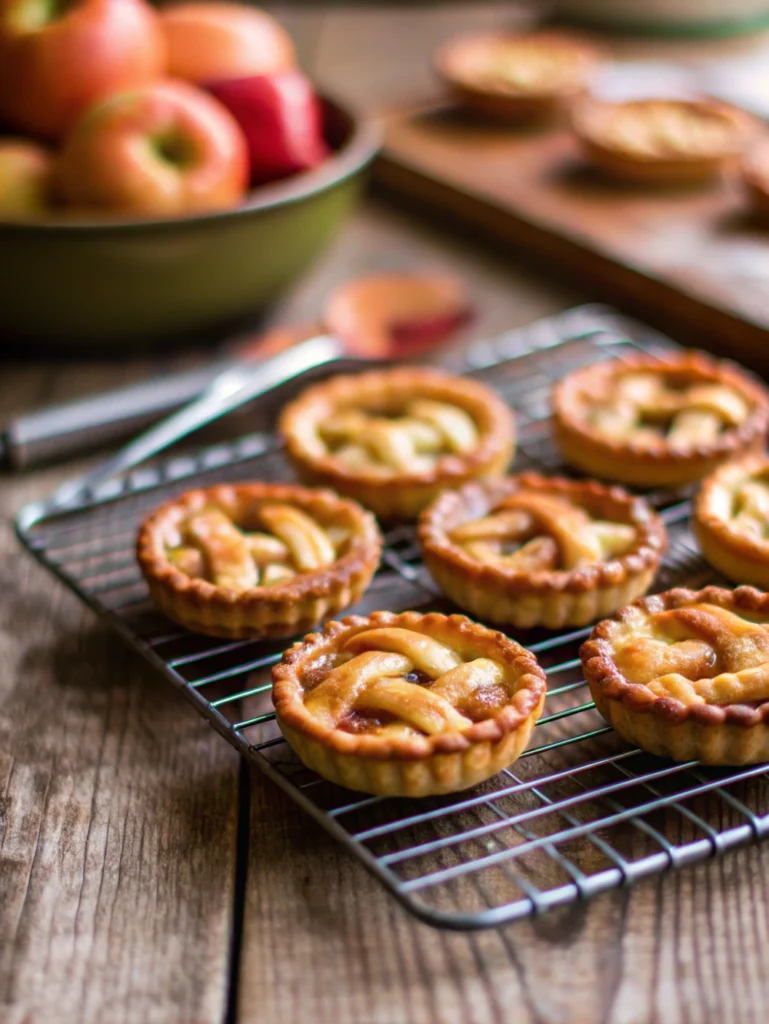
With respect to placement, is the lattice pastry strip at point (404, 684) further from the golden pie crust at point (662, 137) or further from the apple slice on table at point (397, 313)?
the golden pie crust at point (662, 137)

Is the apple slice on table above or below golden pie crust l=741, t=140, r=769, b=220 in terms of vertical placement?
below

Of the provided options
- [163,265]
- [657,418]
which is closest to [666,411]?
[657,418]

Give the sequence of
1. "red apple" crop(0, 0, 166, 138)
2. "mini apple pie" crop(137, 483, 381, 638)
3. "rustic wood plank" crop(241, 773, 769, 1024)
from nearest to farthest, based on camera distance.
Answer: "rustic wood plank" crop(241, 773, 769, 1024)
"mini apple pie" crop(137, 483, 381, 638)
"red apple" crop(0, 0, 166, 138)

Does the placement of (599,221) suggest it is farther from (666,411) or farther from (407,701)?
(407,701)

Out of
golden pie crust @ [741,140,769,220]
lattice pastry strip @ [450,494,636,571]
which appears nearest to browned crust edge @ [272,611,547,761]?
lattice pastry strip @ [450,494,636,571]

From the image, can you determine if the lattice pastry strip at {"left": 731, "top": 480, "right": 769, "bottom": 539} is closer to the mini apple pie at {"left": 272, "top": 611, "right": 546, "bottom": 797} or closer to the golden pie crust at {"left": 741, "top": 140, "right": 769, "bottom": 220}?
the mini apple pie at {"left": 272, "top": 611, "right": 546, "bottom": 797}

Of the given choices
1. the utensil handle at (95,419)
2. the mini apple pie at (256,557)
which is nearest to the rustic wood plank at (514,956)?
the mini apple pie at (256,557)

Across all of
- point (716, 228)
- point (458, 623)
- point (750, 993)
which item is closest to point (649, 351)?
point (716, 228)

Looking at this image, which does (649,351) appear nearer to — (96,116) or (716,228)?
(716,228)
